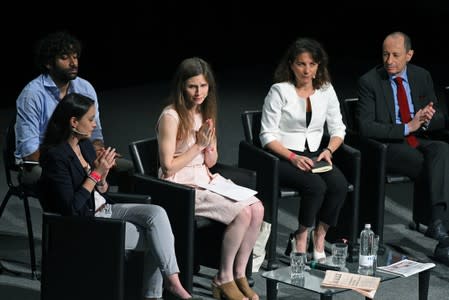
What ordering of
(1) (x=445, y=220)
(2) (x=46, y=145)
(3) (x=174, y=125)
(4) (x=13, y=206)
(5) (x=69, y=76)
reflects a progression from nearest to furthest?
(2) (x=46, y=145)
(3) (x=174, y=125)
(5) (x=69, y=76)
(1) (x=445, y=220)
(4) (x=13, y=206)

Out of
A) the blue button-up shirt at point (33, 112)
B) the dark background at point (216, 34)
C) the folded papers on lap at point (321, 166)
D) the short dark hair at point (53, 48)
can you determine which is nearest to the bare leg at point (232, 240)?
the folded papers on lap at point (321, 166)

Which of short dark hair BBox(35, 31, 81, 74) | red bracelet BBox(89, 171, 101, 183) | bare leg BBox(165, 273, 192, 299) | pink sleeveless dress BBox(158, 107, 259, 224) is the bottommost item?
bare leg BBox(165, 273, 192, 299)

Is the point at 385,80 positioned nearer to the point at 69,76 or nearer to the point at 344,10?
the point at 69,76

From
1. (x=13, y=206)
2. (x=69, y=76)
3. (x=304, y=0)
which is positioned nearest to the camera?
(x=69, y=76)

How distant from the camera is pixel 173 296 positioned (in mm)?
5586

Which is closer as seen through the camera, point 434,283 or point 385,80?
point 434,283

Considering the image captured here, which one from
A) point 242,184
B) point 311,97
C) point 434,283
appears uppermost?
point 311,97

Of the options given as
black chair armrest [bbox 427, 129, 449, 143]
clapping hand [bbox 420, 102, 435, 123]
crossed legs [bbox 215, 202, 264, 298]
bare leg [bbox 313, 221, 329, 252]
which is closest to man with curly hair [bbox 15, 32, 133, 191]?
crossed legs [bbox 215, 202, 264, 298]

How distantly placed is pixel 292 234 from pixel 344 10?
28.1ft

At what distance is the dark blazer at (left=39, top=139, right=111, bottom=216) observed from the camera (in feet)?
17.2

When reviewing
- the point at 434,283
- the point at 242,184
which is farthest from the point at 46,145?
the point at 434,283

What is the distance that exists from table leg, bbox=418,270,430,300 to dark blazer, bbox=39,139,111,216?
1751 mm

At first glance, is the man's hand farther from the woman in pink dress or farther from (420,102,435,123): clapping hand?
the woman in pink dress

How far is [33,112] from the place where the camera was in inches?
246
